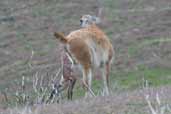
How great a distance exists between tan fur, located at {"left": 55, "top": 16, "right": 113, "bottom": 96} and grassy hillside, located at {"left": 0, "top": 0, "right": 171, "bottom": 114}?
4408 millimetres

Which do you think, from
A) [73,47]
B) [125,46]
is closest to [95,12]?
[125,46]

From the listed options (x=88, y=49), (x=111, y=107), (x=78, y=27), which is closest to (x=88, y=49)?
(x=88, y=49)

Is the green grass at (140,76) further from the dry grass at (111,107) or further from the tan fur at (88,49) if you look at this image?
the dry grass at (111,107)

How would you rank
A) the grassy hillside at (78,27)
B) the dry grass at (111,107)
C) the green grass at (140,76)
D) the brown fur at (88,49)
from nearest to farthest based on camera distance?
1. the dry grass at (111,107)
2. the brown fur at (88,49)
3. the green grass at (140,76)
4. the grassy hillside at (78,27)

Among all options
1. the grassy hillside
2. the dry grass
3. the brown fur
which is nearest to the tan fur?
the brown fur

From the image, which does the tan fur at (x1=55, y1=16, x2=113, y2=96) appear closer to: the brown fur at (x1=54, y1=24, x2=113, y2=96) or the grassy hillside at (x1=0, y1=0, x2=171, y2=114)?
the brown fur at (x1=54, y1=24, x2=113, y2=96)

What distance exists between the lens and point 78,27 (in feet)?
119

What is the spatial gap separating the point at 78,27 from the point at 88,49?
21.9 m

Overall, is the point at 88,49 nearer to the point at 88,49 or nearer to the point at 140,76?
the point at 88,49

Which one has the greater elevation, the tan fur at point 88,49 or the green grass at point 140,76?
the tan fur at point 88,49

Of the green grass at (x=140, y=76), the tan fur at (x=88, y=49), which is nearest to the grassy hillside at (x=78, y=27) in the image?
the green grass at (x=140, y=76)

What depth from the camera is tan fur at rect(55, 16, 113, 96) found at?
1426 centimetres

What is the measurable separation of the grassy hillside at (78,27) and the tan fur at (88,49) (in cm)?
441

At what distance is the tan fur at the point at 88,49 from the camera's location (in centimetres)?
1426
